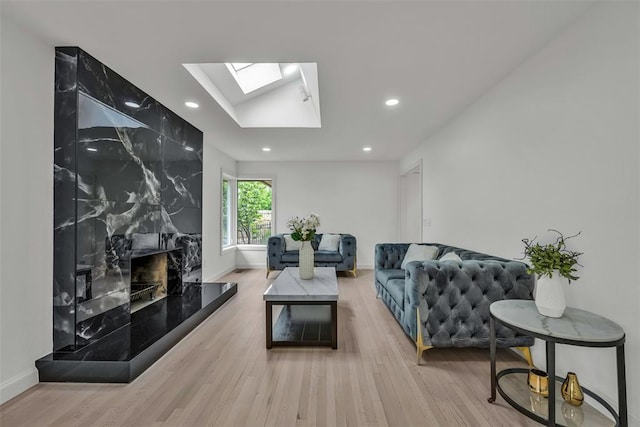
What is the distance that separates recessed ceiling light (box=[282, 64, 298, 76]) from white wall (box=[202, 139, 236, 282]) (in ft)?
5.63

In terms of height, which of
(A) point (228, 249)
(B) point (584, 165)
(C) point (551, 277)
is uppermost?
(B) point (584, 165)

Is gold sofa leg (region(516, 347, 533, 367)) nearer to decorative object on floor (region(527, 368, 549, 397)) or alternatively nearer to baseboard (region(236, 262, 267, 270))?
decorative object on floor (region(527, 368, 549, 397))

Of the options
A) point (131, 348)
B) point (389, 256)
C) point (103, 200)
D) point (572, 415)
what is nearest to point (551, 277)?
point (572, 415)

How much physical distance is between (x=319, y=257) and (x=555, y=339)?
14.8 ft

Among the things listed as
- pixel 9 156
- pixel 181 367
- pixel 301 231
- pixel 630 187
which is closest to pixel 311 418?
pixel 181 367

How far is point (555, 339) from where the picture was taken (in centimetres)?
153

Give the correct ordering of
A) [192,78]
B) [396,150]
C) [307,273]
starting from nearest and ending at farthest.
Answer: [192,78]
[307,273]
[396,150]

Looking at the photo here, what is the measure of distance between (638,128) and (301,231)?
2.81 meters

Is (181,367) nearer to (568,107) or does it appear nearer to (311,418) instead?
(311,418)

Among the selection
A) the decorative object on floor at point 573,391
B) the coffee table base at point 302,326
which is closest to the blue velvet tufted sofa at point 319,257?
the coffee table base at point 302,326

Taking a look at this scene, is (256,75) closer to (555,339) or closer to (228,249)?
(228,249)

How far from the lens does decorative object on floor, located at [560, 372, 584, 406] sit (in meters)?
1.85

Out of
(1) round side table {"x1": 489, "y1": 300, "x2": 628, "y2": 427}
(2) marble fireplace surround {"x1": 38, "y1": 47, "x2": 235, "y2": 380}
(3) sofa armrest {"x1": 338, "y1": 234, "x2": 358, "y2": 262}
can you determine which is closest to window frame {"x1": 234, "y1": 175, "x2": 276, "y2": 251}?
(3) sofa armrest {"x1": 338, "y1": 234, "x2": 358, "y2": 262}

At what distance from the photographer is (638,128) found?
63.2 inches
